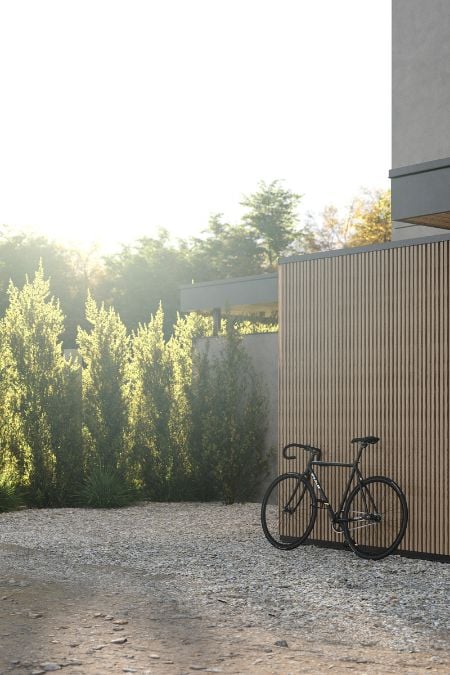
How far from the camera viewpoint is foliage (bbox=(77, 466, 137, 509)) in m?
13.6

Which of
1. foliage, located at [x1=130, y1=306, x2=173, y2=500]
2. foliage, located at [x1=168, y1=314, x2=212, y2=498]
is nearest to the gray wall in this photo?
foliage, located at [x1=168, y1=314, x2=212, y2=498]

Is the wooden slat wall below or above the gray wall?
below

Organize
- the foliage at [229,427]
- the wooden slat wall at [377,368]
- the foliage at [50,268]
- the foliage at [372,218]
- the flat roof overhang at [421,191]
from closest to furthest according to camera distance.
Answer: the flat roof overhang at [421,191] → the wooden slat wall at [377,368] → the foliage at [229,427] → the foliage at [372,218] → the foliage at [50,268]

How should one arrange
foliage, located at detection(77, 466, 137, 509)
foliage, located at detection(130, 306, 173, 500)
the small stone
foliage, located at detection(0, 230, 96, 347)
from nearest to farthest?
1. the small stone
2. foliage, located at detection(77, 466, 137, 509)
3. foliage, located at detection(130, 306, 173, 500)
4. foliage, located at detection(0, 230, 96, 347)

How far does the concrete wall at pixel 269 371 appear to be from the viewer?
14523 mm

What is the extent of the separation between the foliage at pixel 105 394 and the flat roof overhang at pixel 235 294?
4.06 metres

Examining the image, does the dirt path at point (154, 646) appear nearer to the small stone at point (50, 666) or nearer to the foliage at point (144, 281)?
the small stone at point (50, 666)

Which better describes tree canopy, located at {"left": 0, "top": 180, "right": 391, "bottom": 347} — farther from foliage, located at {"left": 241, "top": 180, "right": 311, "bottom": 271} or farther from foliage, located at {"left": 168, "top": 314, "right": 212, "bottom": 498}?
foliage, located at {"left": 168, "top": 314, "right": 212, "bottom": 498}

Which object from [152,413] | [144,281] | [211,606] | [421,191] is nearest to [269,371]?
[152,413]

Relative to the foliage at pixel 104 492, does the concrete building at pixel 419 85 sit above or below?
above

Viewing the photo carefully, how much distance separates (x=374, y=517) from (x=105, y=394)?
21.6 feet

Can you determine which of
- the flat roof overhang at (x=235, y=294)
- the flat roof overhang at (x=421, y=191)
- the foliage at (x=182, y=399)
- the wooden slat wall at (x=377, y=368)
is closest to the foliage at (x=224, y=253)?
the flat roof overhang at (x=235, y=294)

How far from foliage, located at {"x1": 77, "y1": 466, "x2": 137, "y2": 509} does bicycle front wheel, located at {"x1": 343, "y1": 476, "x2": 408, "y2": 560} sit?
5.18 m

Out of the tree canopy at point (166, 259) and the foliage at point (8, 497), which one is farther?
the tree canopy at point (166, 259)
